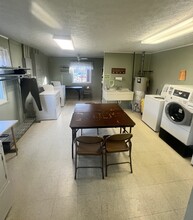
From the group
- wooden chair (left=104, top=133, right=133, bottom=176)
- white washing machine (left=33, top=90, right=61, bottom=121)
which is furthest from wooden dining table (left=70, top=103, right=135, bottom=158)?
white washing machine (left=33, top=90, right=61, bottom=121)

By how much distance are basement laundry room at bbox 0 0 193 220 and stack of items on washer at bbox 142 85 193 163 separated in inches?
0.8

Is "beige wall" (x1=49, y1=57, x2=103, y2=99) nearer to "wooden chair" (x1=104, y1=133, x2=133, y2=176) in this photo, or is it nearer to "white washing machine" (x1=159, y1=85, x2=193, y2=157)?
"white washing machine" (x1=159, y1=85, x2=193, y2=157)

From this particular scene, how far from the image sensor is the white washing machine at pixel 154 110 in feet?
11.7

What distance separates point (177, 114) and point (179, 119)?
0.64 ft

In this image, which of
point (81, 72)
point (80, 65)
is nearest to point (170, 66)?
point (80, 65)

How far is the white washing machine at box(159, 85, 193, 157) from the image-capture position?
256cm

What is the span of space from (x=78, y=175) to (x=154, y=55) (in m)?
5.07

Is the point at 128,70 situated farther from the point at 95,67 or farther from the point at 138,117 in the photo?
the point at 95,67

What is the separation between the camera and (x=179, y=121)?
274cm

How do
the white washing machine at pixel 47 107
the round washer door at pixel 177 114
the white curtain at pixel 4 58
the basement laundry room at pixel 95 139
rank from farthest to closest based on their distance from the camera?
the white washing machine at pixel 47 107, the white curtain at pixel 4 58, the round washer door at pixel 177 114, the basement laundry room at pixel 95 139

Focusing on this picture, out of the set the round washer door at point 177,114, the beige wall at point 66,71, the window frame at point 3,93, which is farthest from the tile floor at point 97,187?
the beige wall at point 66,71

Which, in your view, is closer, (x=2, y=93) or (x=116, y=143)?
(x=116, y=143)

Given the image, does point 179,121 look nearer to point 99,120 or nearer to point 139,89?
point 99,120

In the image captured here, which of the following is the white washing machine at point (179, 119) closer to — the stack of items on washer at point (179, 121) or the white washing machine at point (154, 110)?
the stack of items on washer at point (179, 121)
